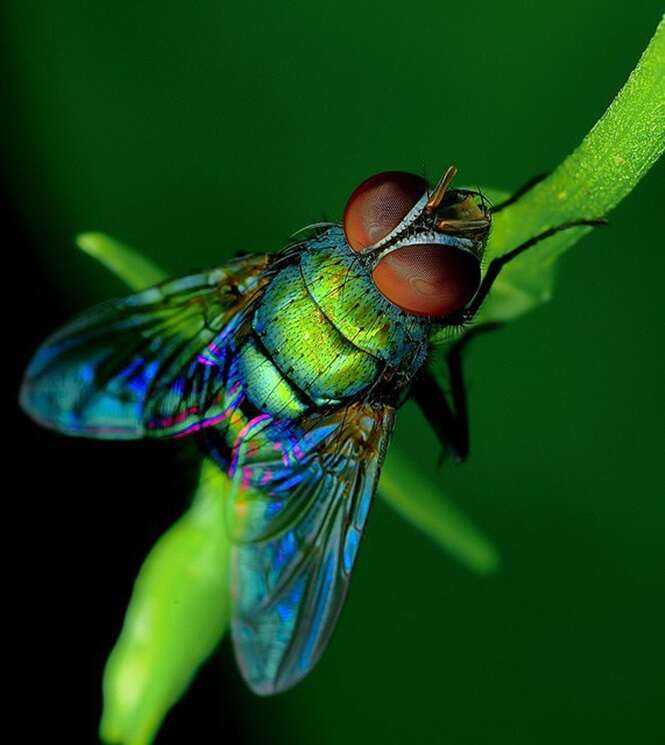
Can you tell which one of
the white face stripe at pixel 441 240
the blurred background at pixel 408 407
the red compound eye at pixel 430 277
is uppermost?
the white face stripe at pixel 441 240

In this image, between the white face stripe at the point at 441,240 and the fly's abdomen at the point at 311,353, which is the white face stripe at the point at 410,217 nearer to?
the white face stripe at the point at 441,240

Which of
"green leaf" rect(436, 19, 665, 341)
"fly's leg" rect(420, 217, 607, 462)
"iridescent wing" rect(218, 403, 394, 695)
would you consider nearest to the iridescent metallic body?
"iridescent wing" rect(218, 403, 394, 695)

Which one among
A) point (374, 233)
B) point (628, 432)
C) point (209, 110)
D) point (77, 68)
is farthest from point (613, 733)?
point (77, 68)

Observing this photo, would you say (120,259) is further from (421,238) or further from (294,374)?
(421,238)

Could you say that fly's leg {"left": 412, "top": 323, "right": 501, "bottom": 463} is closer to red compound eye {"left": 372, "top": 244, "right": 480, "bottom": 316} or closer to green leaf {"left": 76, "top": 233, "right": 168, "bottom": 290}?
red compound eye {"left": 372, "top": 244, "right": 480, "bottom": 316}

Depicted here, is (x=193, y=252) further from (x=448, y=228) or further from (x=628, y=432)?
(x=448, y=228)

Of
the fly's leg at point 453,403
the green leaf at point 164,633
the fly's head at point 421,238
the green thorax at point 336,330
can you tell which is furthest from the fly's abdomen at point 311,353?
the green leaf at point 164,633

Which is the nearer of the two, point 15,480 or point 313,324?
point 313,324
